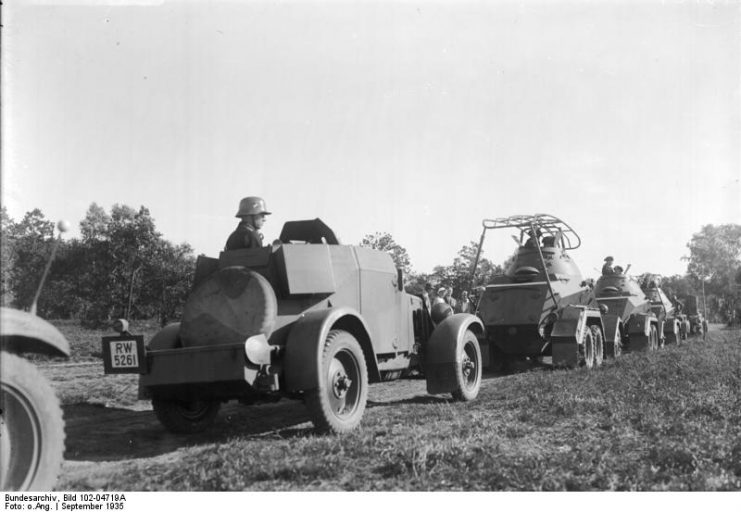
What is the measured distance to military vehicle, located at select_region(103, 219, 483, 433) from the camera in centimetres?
539

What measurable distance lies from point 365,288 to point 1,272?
11.2 ft

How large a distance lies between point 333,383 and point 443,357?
229 cm

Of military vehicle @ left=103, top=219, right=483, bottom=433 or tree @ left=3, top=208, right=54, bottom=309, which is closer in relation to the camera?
military vehicle @ left=103, top=219, right=483, bottom=433

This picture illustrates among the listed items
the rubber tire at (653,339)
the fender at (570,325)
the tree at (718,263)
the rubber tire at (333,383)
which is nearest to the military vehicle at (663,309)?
the rubber tire at (653,339)

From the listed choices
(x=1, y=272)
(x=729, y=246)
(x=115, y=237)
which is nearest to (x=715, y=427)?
(x=1, y=272)

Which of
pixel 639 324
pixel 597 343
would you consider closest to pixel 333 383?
pixel 597 343

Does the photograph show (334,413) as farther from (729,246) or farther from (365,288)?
(729,246)

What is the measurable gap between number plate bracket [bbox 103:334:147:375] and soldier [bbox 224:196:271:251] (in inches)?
55.3

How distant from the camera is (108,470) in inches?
183

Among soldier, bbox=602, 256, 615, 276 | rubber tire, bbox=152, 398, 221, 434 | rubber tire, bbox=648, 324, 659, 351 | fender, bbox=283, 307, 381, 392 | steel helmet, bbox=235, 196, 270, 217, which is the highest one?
steel helmet, bbox=235, 196, 270, 217

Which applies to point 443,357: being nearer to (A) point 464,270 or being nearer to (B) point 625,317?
(B) point 625,317

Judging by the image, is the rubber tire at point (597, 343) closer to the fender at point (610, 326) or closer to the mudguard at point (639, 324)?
the fender at point (610, 326)

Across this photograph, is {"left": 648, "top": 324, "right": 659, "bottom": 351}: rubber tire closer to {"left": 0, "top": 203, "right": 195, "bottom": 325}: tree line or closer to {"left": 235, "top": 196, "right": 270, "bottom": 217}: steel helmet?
{"left": 235, "top": 196, "right": 270, "bottom": 217}: steel helmet

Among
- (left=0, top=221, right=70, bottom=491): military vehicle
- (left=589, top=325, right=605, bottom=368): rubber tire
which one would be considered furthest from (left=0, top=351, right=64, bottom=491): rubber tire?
(left=589, top=325, right=605, bottom=368): rubber tire
